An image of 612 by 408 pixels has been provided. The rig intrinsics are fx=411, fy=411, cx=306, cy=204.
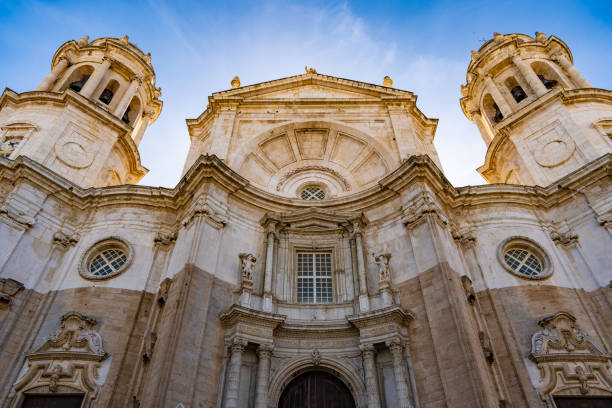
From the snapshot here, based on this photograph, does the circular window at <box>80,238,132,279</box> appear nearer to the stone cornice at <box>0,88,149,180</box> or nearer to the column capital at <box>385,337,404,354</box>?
the stone cornice at <box>0,88,149,180</box>

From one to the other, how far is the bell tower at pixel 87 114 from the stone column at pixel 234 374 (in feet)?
42.1

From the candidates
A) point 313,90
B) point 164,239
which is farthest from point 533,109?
point 164,239

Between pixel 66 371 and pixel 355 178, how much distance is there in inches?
609

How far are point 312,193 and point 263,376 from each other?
34.6ft

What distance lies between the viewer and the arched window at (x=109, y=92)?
26.7 meters

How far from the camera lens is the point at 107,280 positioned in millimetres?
16688

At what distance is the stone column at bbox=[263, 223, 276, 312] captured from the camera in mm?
15804

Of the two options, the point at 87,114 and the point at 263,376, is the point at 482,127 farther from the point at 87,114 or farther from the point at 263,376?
the point at 87,114

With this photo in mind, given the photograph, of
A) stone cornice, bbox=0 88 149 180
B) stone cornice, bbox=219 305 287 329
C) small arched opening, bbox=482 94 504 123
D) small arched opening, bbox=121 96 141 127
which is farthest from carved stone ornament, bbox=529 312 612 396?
small arched opening, bbox=121 96 141 127

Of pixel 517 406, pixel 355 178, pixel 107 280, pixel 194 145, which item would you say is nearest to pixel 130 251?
pixel 107 280

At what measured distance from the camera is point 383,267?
1617 cm

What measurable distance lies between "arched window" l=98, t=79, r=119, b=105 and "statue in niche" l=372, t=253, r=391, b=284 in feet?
68.2

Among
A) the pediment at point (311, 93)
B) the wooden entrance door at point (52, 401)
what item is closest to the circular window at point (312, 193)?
the pediment at point (311, 93)

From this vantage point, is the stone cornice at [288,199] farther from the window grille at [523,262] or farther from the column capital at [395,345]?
the column capital at [395,345]
